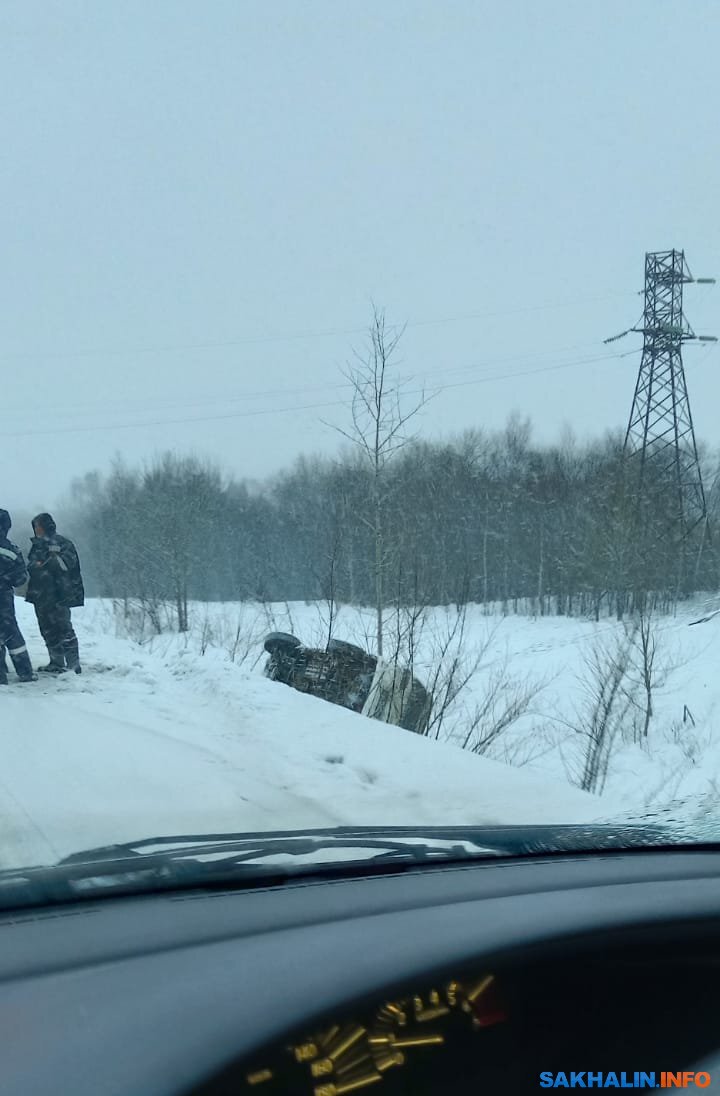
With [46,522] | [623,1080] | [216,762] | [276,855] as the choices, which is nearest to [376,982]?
[276,855]

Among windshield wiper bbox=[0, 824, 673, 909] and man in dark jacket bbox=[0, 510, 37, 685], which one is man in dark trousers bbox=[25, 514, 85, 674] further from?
windshield wiper bbox=[0, 824, 673, 909]

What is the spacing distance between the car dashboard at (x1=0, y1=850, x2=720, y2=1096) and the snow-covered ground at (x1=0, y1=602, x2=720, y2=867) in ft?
2.03

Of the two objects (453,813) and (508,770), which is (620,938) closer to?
(453,813)

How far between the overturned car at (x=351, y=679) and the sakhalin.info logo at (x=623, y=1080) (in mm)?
4639

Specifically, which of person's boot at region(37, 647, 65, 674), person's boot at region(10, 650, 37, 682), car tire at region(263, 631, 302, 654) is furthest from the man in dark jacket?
car tire at region(263, 631, 302, 654)

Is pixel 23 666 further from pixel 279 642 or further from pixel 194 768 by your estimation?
pixel 279 642

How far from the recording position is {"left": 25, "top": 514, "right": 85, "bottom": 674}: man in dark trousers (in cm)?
507

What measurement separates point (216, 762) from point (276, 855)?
161 centimetres

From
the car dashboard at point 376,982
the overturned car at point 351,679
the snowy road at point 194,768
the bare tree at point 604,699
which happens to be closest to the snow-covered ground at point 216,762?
the snowy road at point 194,768

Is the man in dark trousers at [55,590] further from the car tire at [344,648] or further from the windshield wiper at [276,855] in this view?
the car tire at [344,648]

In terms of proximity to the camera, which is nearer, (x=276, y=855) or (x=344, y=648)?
(x=276, y=855)

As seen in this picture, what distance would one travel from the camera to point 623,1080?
8.36 feet

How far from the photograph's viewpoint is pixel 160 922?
2.30m

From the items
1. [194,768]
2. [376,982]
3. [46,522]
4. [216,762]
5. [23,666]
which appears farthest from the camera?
[46,522]
